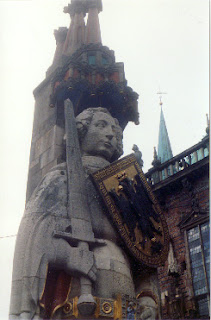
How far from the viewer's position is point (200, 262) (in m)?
14.9

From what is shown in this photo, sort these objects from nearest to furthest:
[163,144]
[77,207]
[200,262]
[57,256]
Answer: [57,256], [77,207], [200,262], [163,144]

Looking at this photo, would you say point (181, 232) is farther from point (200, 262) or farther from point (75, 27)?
point (75, 27)

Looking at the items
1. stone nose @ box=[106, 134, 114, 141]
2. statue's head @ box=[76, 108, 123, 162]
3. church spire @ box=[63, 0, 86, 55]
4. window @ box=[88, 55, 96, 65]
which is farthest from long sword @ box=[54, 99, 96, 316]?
church spire @ box=[63, 0, 86, 55]

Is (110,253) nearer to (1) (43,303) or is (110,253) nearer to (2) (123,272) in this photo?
(2) (123,272)

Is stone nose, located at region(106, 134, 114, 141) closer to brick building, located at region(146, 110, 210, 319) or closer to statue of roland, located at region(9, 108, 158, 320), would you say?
statue of roland, located at region(9, 108, 158, 320)

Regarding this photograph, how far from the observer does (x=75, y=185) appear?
312 inches

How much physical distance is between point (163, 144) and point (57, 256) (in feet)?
74.8

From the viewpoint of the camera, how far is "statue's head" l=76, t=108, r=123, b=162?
350 inches

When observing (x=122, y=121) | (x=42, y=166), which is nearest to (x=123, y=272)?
(x=42, y=166)

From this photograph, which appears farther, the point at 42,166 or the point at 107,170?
the point at 42,166

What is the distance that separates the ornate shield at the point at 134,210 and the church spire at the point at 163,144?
1838 centimetres

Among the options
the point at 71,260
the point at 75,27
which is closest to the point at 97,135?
the point at 71,260

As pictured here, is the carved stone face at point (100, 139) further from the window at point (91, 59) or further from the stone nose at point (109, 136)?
the window at point (91, 59)

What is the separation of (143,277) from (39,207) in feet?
6.66
